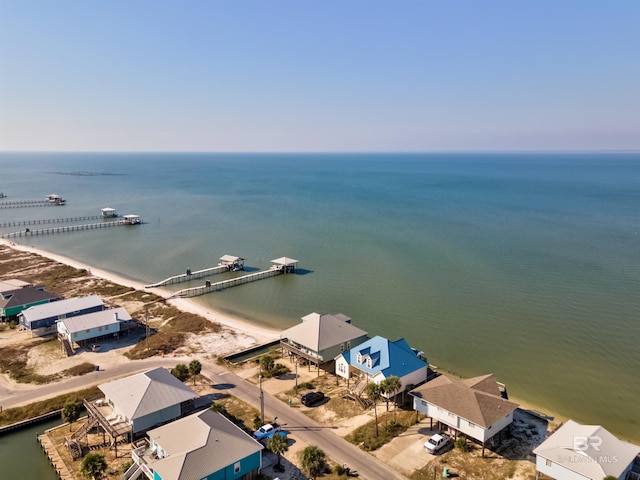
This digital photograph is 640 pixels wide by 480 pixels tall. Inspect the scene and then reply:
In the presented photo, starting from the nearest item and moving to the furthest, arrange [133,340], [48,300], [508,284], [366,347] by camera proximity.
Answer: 1. [366,347]
2. [133,340]
3. [48,300]
4. [508,284]

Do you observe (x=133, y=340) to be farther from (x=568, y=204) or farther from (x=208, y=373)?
(x=568, y=204)

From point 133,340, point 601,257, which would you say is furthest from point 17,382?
point 601,257

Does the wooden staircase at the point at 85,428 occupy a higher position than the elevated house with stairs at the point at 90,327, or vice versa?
the elevated house with stairs at the point at 90,327

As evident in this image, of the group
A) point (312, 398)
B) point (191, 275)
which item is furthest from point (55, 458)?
point (191, 275)

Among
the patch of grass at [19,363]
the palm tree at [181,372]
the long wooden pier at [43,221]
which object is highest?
the long wooden pier at [43,221]

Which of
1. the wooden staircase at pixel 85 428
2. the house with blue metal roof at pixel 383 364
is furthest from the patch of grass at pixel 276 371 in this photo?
the wooden staircase at pixel 85 428

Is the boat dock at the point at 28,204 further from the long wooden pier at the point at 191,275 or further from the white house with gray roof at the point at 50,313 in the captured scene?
the white house with gray roof at the point at 50,313

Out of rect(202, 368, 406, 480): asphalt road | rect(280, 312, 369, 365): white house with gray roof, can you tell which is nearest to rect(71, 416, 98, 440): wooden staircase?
rect(202, 368, 406, 480): asphalt road
